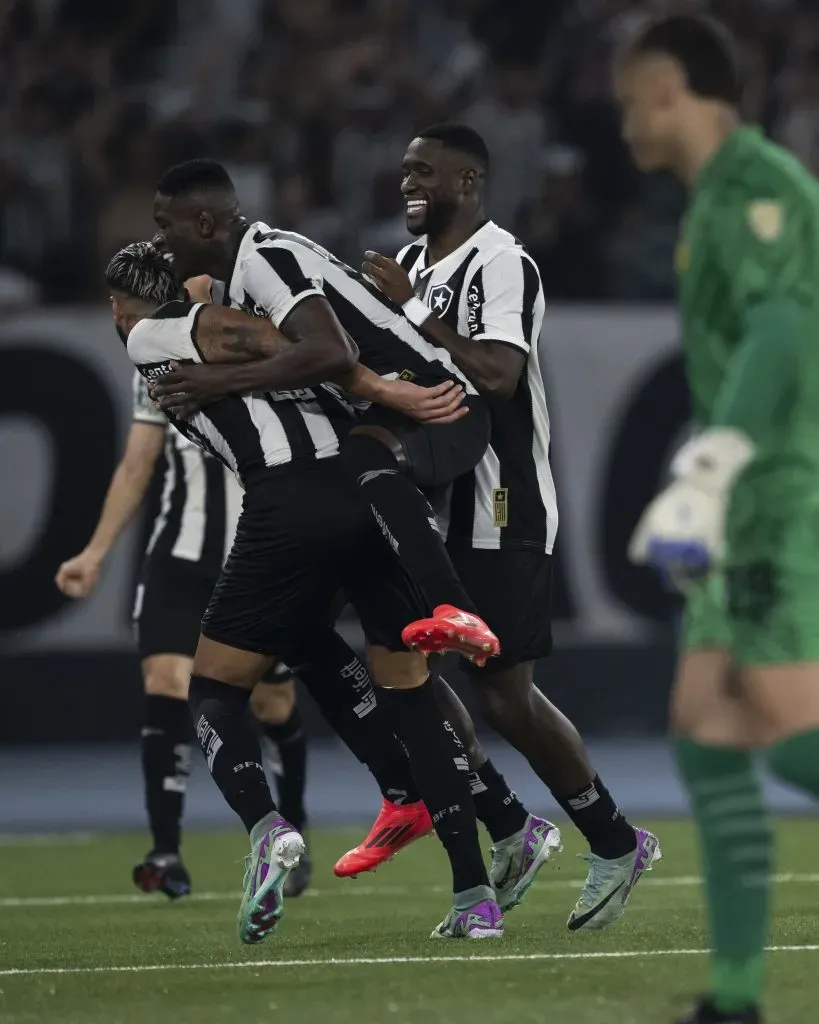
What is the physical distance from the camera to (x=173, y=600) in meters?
7.36

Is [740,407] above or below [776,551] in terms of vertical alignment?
above

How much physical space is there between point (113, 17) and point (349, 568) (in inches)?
358

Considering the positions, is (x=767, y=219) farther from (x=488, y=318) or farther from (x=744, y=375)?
(x=488, y=318)

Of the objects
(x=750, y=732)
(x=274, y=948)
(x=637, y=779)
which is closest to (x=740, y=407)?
(x=750, y=732)

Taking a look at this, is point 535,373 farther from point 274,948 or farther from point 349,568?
point 274,948

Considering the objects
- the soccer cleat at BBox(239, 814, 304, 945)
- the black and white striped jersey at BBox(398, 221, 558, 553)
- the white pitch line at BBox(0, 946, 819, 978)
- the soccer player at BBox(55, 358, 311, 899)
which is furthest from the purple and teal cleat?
the soccer player at BBox(55, 358, 311, 899)

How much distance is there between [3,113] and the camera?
13258mm

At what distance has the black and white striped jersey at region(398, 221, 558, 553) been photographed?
5.77 m

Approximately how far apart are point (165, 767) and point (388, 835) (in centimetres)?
176

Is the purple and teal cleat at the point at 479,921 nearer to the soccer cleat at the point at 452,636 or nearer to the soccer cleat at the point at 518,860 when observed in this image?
the soccer cleat at the point at 518,860

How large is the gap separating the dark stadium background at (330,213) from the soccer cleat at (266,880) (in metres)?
6.14

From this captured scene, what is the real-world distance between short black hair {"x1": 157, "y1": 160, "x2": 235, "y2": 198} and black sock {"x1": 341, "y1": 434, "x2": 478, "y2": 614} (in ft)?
2.94

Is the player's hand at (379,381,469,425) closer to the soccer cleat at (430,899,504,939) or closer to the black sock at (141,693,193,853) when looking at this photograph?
the soccer cleat at (430,899,504,939)

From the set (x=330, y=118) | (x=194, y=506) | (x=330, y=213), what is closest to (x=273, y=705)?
(x=194, y=506)
